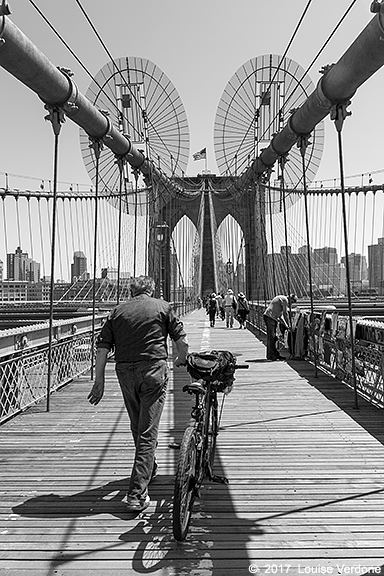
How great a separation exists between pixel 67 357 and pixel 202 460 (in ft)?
16.8

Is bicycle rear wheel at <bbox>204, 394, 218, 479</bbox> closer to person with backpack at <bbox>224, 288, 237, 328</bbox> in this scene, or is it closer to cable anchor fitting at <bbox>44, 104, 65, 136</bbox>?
cable anchor fitting at <bbox>44, 104, 65, 136</bbox>

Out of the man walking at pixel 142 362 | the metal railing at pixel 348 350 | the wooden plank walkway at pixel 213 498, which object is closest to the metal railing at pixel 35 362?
the wooden plank walkway at pixel 213 498

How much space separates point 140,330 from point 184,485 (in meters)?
1.02

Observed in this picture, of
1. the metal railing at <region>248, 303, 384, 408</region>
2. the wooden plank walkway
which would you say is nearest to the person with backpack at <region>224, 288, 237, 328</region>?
the metal railing at <region>248, 303, 384, 408</region>

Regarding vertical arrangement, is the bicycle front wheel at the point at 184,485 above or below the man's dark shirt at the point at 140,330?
below

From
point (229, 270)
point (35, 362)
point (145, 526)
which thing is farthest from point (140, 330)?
point (229, 270)

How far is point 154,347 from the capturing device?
11.3 feet

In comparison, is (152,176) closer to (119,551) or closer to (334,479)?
(334,479)

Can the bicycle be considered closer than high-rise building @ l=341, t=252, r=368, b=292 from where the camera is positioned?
Yes

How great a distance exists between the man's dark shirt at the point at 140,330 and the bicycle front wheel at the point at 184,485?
2.10 feet

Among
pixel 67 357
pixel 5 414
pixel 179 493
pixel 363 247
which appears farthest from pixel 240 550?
pixel 363 247

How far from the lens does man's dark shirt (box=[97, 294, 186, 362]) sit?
3.43m

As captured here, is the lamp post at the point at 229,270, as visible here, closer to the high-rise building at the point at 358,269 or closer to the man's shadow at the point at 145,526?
the high-rise building at the point at 358,269

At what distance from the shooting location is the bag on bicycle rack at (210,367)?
11.0 ft
